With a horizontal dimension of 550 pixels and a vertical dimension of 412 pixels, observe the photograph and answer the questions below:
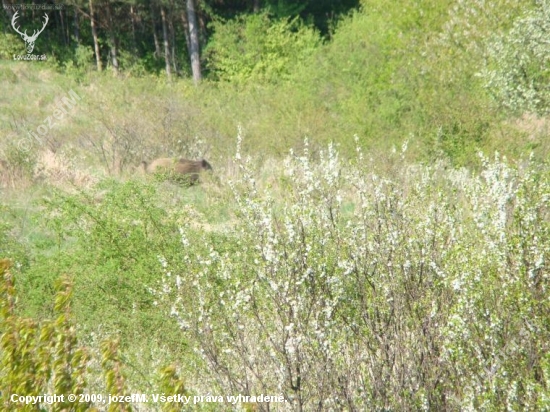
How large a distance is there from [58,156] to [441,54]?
9.79 metres

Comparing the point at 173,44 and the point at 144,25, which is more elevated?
the point at 144,25

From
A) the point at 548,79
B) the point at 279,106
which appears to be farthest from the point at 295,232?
the point at 279,106

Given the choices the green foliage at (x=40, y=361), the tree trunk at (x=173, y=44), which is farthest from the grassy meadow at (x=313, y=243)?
the tree trunk at (x=173, y=44)

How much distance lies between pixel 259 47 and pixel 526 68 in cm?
1806

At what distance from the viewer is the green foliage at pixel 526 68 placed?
13.9m

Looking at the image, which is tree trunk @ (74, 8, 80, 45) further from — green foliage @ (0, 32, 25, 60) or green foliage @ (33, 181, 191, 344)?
green foliage @ (33, 181, 191, 344)

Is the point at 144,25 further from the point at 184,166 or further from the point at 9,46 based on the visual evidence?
the point at 184,166

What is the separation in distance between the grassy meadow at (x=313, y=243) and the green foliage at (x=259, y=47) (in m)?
9.39

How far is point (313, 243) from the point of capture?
505cm

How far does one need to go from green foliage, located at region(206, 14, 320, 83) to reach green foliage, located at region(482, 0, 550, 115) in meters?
15.3

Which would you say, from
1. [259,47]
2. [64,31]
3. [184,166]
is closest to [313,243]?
[184,166]

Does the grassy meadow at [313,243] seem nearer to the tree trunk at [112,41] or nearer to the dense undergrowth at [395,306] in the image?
the dense undergrowth at [395,306]

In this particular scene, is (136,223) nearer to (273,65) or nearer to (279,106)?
(279,106)

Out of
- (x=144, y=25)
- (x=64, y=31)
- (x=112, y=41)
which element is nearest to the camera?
(x=112, y=41)
